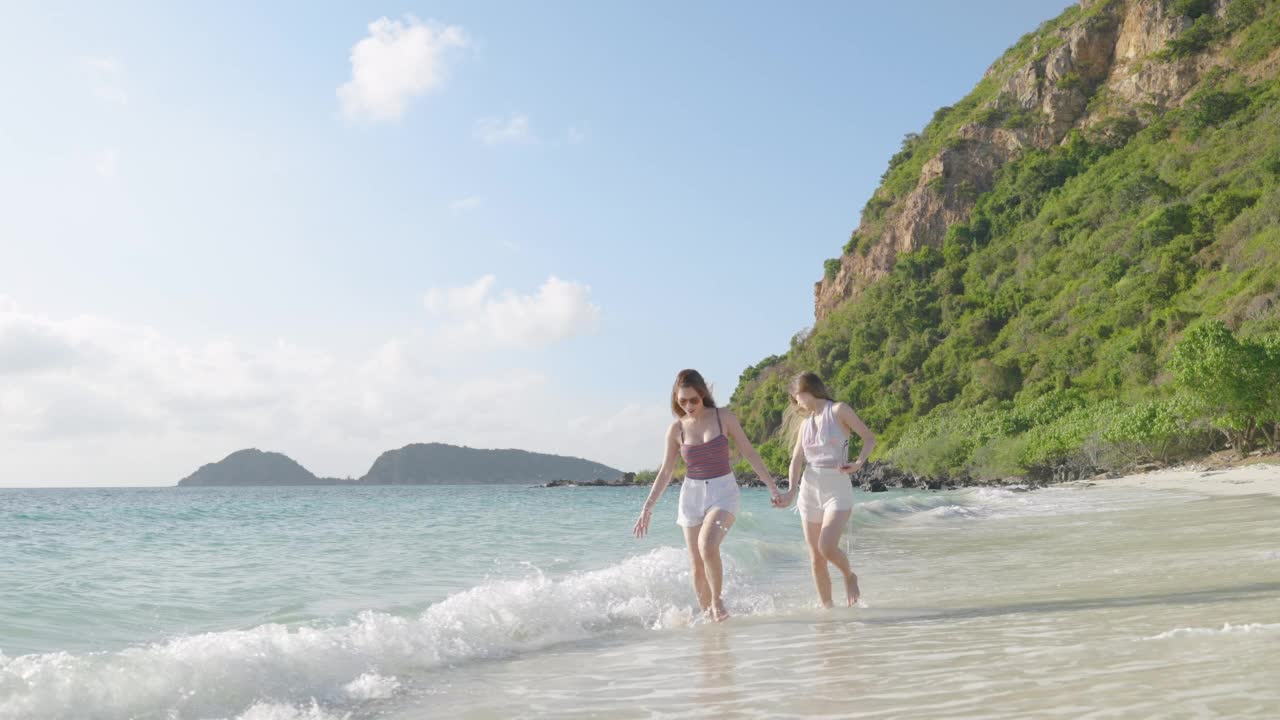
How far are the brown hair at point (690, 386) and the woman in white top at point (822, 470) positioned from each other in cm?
71

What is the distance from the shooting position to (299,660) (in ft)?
19.3

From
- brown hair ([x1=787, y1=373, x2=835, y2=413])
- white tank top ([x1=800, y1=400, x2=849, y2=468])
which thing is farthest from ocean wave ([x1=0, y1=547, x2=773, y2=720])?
brown hair ([x1=787, y1=373, x2=835, y2=413])

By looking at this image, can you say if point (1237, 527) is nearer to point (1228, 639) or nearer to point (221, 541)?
point (1228, 639)

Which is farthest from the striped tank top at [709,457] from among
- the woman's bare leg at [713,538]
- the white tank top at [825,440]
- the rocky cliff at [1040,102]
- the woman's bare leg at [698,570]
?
the rocky cliff at [1040,102]

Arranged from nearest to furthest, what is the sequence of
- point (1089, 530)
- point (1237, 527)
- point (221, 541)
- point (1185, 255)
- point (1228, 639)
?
point (1228, 639)
point (1237, 527)
point (1089, 530)
point (221, 541)
point (1185, 255)

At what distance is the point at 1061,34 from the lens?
96.9 metres

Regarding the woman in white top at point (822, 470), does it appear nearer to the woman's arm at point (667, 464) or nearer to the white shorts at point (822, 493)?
the white shorts at point (822, 493)

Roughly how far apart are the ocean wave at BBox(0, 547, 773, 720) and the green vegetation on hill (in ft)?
122

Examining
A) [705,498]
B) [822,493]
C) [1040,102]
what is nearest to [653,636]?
[705,498]

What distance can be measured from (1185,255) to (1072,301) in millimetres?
9447

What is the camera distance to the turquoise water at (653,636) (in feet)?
15.2

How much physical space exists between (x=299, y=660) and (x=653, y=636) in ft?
8.63

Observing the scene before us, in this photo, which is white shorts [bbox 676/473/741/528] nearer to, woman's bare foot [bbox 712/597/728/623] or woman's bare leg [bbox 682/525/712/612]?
woman's bare leg [bbox 682/525/712/612]

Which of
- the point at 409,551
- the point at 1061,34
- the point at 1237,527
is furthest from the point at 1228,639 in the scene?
the point at 1061,34
